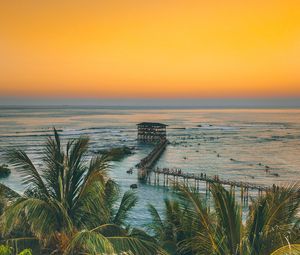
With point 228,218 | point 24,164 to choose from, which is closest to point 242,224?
point 228,218

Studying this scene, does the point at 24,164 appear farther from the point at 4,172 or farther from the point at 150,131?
the point at 150,131

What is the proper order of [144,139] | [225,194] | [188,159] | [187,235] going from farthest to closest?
[144,139] < [188,159] < [187,235] < [225,194]

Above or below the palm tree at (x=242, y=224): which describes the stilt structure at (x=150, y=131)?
below

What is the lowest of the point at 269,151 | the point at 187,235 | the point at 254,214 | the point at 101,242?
the point at 269,151

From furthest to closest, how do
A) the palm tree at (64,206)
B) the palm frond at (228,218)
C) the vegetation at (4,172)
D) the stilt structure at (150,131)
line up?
the stilt structure at (150,131)
the vegetation at (4,172)
the palm tree at (64,206)
the palm frond at (228,218)

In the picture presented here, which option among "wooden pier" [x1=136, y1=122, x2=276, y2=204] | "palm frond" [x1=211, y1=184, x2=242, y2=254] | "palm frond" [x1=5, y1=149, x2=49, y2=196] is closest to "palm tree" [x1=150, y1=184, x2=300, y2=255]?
"palm frond" [x1=211, y1=184, x2=242, y2=254]

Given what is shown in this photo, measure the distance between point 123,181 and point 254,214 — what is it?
4174cm

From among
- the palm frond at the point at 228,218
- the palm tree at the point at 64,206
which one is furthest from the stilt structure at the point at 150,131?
the palm frond at the point at 228,218

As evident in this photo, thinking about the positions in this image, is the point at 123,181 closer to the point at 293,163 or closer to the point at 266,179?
the point at 266,179

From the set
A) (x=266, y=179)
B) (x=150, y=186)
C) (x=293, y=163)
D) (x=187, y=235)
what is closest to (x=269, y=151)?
(x=293, y=163)

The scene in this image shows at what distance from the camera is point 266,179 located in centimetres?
5147

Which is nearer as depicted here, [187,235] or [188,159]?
[187,235]

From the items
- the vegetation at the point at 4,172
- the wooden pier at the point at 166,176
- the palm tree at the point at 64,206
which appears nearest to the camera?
the palm tree at the point at 64,206

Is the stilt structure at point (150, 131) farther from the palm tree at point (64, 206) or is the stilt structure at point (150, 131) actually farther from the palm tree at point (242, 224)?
the palm tree at point (242, 224)
